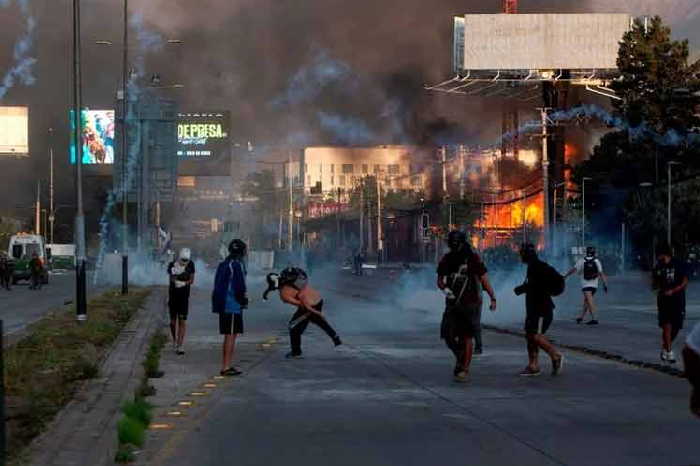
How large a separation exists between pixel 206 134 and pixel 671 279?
61461mm

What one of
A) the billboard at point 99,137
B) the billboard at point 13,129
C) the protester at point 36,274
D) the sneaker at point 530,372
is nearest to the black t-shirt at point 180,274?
the sneaker at point 530,372

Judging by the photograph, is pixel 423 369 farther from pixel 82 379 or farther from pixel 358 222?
pixel 358 222

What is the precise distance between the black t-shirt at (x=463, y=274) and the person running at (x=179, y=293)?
5.45 meters

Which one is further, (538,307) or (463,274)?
(538,307)

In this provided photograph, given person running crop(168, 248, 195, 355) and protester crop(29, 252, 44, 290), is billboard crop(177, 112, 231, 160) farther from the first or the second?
person running crop(168, 248, 195, 355)

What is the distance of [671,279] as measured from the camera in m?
16.0

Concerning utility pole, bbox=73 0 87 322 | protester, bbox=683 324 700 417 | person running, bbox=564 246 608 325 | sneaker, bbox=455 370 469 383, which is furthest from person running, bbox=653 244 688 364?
utility pole, bbox=73 0 87 322

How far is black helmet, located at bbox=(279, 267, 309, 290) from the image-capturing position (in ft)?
57.9

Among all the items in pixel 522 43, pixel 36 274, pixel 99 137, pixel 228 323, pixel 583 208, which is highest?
pixel 522 43

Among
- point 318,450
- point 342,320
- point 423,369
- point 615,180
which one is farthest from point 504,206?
point 318,450

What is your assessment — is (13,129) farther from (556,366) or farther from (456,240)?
(556,366)

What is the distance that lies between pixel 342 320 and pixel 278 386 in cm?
1313

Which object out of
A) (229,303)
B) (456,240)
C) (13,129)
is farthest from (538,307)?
(13,129)

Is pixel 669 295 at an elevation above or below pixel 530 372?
above
